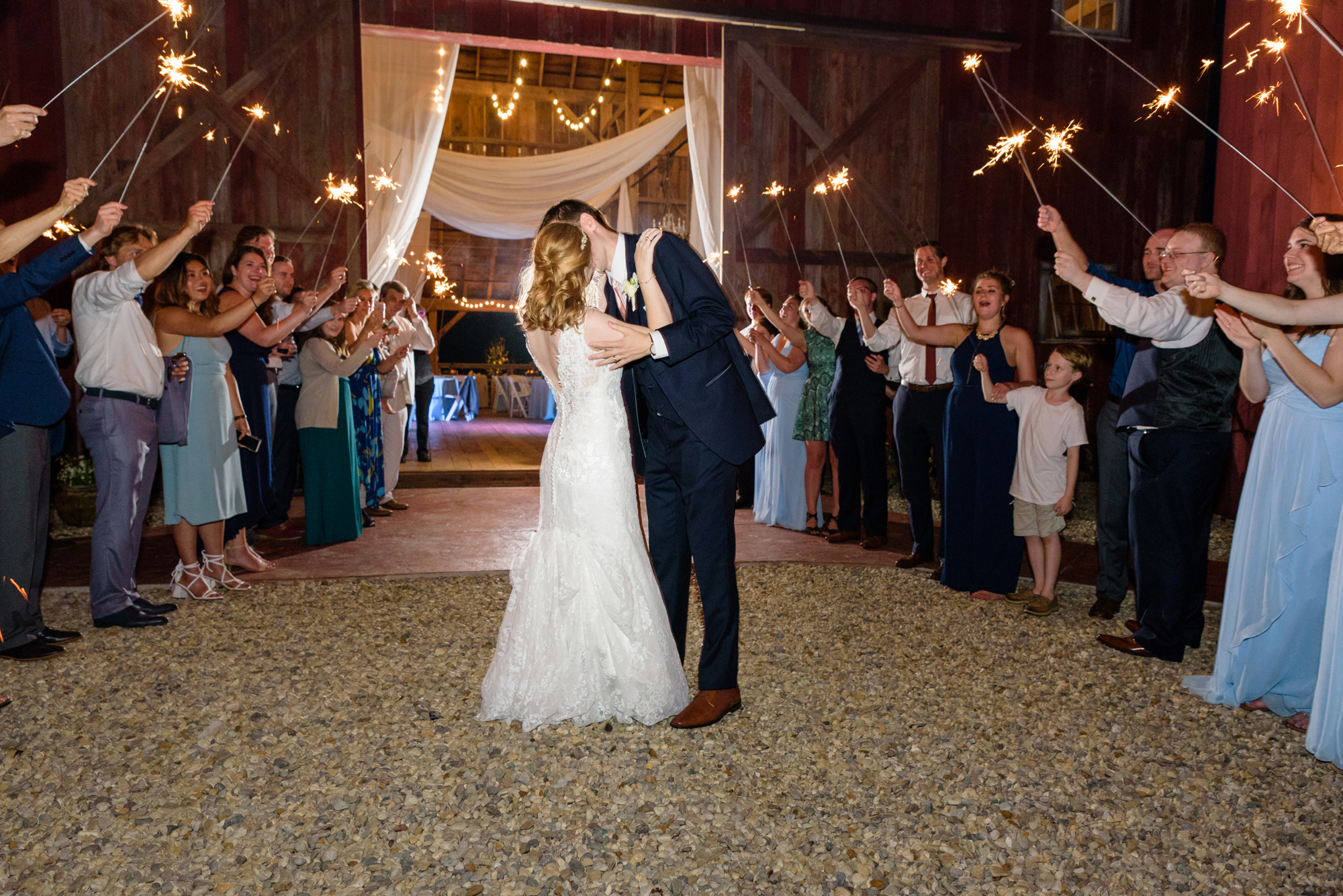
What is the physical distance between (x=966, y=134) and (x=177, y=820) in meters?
9.44

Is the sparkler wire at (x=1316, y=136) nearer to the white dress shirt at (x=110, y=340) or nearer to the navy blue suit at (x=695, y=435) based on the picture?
the navy blue suit at (x=695, y=435)

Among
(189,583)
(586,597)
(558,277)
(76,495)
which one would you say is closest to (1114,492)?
(586,597)

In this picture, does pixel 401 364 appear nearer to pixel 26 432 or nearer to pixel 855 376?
pixel 855 376

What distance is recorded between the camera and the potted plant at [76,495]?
21.2 feet

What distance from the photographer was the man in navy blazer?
128 inches

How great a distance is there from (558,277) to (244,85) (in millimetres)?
6555

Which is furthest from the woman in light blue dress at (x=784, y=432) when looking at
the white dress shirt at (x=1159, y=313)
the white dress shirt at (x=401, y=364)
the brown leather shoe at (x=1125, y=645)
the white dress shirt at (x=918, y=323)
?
the white dress shirt at (x=1159, y=313)

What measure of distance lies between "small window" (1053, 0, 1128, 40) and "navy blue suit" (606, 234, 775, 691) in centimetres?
897

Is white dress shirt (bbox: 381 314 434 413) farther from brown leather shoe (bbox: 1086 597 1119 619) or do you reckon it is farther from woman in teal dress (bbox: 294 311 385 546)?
brown leather shoe (bbox: 1086 597 1119 619)

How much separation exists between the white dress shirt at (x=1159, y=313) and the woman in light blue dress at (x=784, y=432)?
10.5 feet

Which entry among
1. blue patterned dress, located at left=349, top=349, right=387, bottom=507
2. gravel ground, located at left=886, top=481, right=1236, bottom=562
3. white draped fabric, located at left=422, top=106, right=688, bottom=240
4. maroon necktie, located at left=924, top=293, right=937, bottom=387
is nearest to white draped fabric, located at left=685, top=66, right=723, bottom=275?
white draped fabric, located at left=422, top=106, right=688, bottom=240

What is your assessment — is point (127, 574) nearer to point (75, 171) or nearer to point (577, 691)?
point (577, 691)

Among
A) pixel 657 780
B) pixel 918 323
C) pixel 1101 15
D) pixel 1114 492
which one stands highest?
pixel 1101 15

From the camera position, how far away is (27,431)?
3.55 m
